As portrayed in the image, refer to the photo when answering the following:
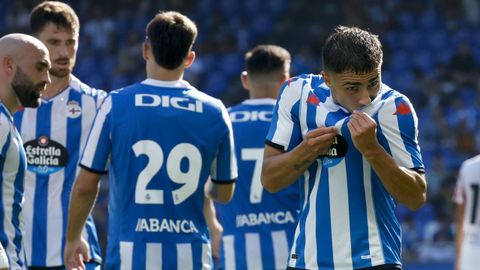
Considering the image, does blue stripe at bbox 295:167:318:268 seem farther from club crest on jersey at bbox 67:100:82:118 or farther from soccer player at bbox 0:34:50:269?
club crest on jersey at bbox 67:100:82:118

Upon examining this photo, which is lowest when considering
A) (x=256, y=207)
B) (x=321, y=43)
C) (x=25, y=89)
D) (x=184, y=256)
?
(x=184, y=256)

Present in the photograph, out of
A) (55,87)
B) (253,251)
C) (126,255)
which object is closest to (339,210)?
(126,255)

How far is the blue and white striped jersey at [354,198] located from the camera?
4.68m

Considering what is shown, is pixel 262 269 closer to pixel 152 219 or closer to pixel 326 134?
pixel 152 219

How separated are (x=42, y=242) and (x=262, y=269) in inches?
A: 71.3

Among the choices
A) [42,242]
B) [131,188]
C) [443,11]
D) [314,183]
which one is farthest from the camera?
[443,11]

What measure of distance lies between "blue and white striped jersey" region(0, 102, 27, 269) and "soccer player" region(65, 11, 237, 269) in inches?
Answer: 19.9

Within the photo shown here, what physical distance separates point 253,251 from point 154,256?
2062 mm

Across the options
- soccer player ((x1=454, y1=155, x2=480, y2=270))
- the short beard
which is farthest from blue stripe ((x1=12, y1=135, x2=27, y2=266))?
soccer player ((x1=454, y1=155, x2=480, y2=270))

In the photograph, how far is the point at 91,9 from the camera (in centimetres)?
2231

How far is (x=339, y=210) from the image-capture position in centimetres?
472

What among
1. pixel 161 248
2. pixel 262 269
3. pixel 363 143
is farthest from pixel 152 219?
pixel 262 269

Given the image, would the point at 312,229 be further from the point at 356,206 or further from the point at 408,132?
the point at 408,132

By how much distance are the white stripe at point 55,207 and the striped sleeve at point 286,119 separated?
1910 mm
